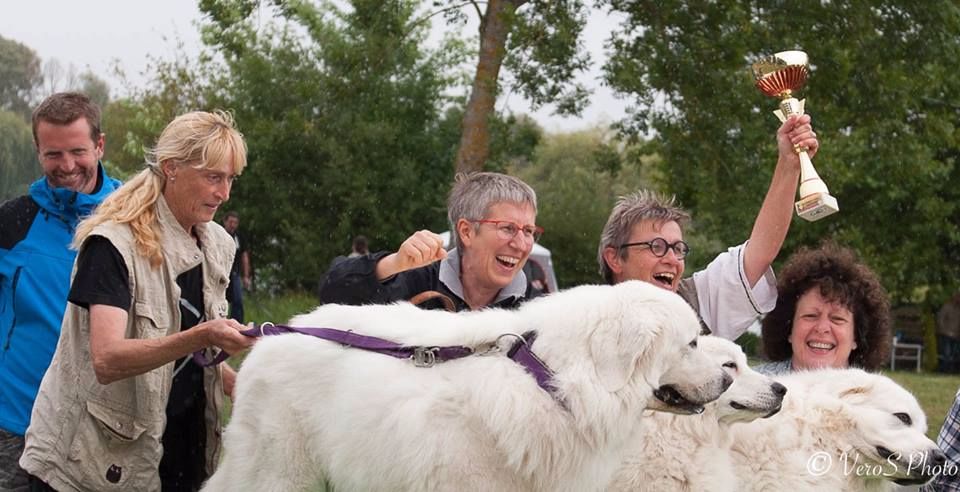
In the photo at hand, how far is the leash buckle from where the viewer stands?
3930 mm

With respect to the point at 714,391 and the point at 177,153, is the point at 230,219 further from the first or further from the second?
the point at 714,391

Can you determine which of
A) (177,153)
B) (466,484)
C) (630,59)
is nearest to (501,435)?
(466,484)

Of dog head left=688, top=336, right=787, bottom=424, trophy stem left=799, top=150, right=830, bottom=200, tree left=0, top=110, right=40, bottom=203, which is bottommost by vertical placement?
dog head left=688, top=336, right=787, bottom=424

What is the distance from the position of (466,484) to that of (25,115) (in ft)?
56.3

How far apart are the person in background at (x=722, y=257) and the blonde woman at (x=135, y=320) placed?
1.96 meters

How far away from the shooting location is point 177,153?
182 inches

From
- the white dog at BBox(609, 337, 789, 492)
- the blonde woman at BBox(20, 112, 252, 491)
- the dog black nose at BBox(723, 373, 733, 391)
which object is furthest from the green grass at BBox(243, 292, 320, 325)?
the dog black nose at BBox(723, 373, 733, 391)

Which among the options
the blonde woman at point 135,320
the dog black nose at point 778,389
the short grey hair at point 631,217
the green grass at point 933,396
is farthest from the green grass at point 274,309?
the dog black nose at point 778,389

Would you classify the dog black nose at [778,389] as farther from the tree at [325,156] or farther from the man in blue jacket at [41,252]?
Answer: the tree at [325,156]

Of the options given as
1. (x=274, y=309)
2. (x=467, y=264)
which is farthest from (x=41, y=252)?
(x=274, y=309)

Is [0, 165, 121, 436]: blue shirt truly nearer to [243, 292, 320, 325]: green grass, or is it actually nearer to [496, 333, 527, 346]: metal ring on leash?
[496, 333, 527, 346]: metal ring on leash

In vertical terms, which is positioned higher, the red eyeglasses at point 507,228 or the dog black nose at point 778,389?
the red eyeglasses at point 507,228

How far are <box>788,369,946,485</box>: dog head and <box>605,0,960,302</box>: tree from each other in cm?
1215

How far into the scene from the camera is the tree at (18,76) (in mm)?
20359
